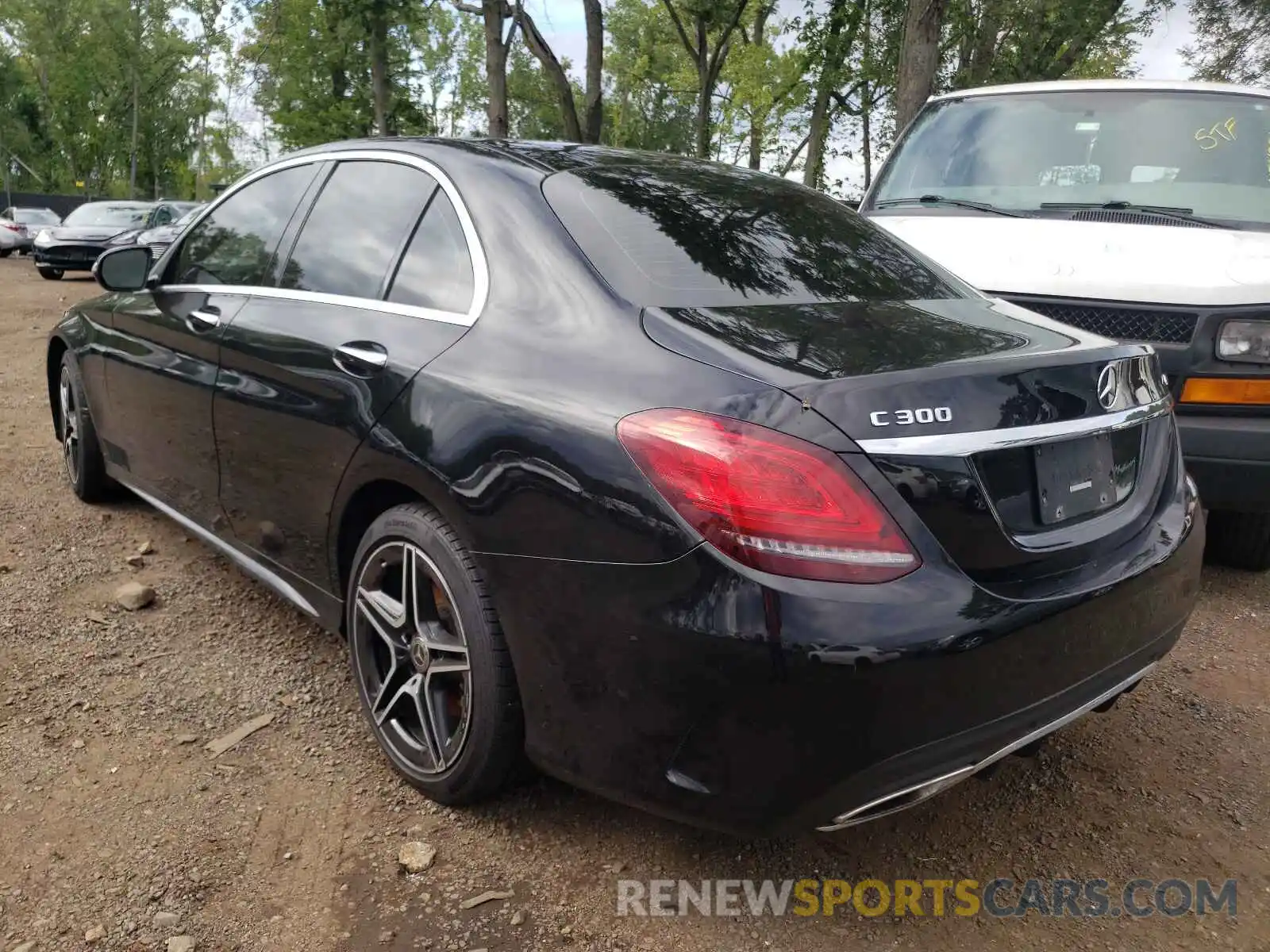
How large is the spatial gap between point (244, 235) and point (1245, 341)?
355 cm

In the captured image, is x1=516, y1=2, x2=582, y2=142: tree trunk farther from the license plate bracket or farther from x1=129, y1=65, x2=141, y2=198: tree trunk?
x1=129, y1=65, x2=141, y2=198: tree trunk

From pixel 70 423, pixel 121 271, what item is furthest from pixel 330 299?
pixel 70 423

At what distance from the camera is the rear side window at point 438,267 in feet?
8.32

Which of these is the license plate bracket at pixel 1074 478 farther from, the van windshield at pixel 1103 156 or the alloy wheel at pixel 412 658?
the van windshield at pixel 1103 156

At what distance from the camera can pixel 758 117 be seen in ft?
85.0

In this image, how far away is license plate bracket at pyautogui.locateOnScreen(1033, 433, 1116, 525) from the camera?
81.1 inches

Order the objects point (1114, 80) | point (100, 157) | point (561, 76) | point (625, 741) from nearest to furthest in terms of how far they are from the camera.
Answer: point (625, 741) < point (1114, 80) < point (561, 76) < point (100, 157)

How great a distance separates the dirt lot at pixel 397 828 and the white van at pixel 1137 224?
903 mm

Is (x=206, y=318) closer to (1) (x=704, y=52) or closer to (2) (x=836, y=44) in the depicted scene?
(2) (x=836, y=44)

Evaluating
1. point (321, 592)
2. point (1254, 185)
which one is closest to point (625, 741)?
point (321, 592)

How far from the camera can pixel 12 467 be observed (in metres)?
5.52

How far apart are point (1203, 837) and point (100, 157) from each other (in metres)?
64.2

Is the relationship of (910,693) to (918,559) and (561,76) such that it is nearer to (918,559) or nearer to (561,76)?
(918,559)

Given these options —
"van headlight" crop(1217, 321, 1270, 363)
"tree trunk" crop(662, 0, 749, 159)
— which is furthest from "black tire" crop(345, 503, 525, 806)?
"tree trunk" crop(662, 0, 749, 159)
